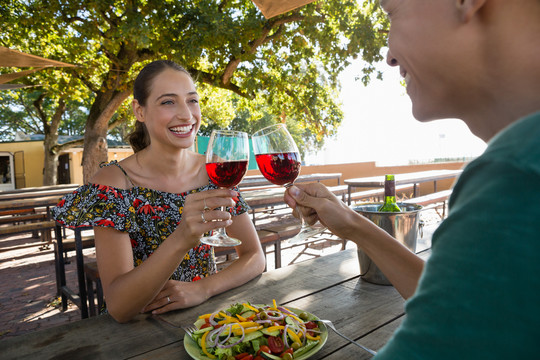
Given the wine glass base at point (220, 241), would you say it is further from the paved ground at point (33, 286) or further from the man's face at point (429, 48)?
the paved ground at point (33, 286)

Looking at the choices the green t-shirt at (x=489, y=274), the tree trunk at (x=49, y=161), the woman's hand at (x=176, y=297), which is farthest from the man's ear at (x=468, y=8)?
the tree trunk at (x=49, y=161)

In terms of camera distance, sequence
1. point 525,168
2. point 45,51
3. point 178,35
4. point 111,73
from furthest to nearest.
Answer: point 45,51
point 111,73
point 178,35
point 525,168

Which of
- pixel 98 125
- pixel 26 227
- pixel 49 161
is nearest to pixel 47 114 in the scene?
pixel 49 161

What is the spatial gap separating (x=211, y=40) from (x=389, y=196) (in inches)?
208

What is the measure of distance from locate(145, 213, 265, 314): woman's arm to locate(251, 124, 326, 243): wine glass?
0.43 meters

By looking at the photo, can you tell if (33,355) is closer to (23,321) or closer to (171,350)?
(171,350)

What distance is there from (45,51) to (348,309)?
11.3 m

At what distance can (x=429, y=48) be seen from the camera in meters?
0.56

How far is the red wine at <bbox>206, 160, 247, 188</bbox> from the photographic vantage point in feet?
4.54

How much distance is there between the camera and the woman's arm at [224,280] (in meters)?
1.45

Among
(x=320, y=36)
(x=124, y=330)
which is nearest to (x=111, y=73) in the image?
(x=320, y=36)

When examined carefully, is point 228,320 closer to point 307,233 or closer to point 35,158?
point 307,233

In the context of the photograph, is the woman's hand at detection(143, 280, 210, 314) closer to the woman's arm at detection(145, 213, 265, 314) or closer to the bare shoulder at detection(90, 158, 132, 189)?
the woman's arm at detection(145, 213, 265, 314)

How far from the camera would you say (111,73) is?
8062 millimetres
